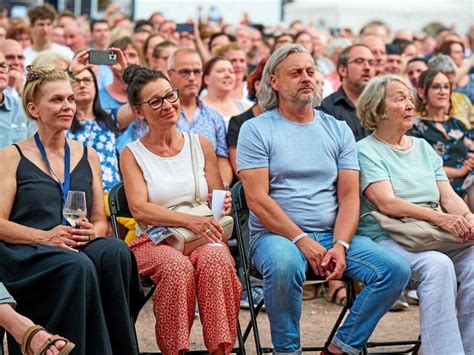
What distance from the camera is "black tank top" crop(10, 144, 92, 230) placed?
5.35m

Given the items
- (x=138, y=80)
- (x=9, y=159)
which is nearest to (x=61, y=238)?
(x=9, y=159)

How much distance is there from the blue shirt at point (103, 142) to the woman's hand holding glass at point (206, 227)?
1.34 metres

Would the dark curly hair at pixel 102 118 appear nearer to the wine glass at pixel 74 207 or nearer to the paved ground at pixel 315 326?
the paved ground at pixel 315 326

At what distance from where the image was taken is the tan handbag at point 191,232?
5648 mm

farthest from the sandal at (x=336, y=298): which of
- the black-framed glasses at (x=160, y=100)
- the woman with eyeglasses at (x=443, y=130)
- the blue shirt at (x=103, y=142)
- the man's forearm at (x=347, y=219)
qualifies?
the black-framed glasses at (x=160, y=100)

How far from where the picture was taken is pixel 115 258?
5.09 meters

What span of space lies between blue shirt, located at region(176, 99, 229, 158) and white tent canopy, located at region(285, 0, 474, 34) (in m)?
16.1

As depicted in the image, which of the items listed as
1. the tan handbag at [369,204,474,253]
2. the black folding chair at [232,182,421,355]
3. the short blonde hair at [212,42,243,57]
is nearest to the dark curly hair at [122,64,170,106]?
the black folding chair at [232,182,421,355]

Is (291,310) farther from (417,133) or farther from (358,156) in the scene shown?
(417,133)

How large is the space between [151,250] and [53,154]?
0.73 meters

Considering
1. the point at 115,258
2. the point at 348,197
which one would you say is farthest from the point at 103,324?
the point at 348,197

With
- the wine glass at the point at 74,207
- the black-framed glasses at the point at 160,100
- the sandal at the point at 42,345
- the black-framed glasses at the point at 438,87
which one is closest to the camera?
the sandal at the point at 42,345

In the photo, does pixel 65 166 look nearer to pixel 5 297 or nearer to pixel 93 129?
pixel 5 297

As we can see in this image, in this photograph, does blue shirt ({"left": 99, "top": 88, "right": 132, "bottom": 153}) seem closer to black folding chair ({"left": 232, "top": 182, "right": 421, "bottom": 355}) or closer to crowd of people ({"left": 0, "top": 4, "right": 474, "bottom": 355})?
crowd of people ({"left": 0, "top": 4, "right": 474, "bottom": 355})
